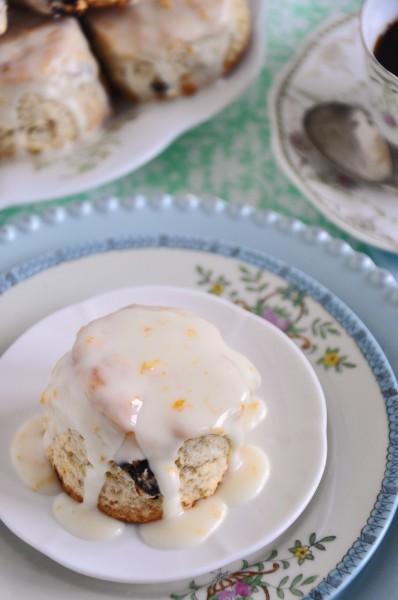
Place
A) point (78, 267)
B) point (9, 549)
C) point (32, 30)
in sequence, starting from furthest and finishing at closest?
point (32, 30) → point (78, 267) → point (9, 549)

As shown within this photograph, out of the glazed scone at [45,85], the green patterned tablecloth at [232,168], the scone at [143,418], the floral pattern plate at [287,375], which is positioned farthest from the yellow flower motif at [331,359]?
the glazed scone at [45,85]

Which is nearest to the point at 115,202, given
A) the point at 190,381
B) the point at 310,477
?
the point at 190,381

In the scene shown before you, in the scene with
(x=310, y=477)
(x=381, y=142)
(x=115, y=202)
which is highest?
(x=115, y=202)

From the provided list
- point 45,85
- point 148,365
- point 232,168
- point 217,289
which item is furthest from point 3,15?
point 148,365

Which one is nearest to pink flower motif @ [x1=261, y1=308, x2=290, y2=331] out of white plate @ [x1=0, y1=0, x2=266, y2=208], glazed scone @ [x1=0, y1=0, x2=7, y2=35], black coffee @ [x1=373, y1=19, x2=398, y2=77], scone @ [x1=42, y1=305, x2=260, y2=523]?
scone @ [x1=42, y1=305, x2=260, y2=523]

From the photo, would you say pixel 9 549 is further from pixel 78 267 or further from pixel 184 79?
pixel 184 79

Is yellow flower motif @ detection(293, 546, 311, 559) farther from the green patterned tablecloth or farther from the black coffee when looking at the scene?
the black coffee

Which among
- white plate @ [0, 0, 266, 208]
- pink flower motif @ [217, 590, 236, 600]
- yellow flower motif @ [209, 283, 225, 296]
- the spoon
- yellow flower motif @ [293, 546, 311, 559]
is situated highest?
white plate @ [0, 0, 266, 208]

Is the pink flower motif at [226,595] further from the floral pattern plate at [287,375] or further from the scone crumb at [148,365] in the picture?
the scone crumb at [148,365]
